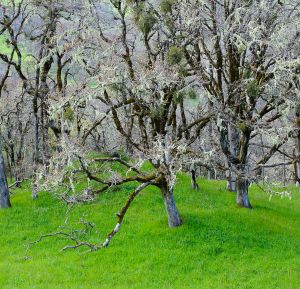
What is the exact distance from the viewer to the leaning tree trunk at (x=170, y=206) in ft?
61.9

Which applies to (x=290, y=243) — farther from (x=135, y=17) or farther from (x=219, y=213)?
(x=135, y=17)

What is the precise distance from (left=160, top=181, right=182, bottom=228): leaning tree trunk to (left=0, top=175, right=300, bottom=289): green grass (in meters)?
0.37

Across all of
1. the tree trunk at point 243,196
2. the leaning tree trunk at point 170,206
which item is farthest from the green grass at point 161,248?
the tree trunk at point 243,196

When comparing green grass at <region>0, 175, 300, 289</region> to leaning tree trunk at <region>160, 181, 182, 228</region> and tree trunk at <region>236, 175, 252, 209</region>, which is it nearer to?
leaning tree trunk at <region>160, 181, 182, 228</region>

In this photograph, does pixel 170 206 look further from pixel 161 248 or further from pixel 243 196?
pixel 243 196

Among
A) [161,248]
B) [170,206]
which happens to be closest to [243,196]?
[170,206]

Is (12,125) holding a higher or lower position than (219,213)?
higher

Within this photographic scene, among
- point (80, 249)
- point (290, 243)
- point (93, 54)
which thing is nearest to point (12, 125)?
point (93, 54)

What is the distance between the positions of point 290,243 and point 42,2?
16043mm

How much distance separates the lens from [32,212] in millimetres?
23125

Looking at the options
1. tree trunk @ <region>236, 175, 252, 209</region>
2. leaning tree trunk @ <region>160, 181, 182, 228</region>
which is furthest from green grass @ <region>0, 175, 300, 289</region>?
tree trunk @ <region>236, 175, 252, 209</region>

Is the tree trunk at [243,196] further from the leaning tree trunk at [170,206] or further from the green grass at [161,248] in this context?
the leaning tree trunk at [170,206]

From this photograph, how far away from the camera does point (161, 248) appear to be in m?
17.5

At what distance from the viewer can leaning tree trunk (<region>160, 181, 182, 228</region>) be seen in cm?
1888
